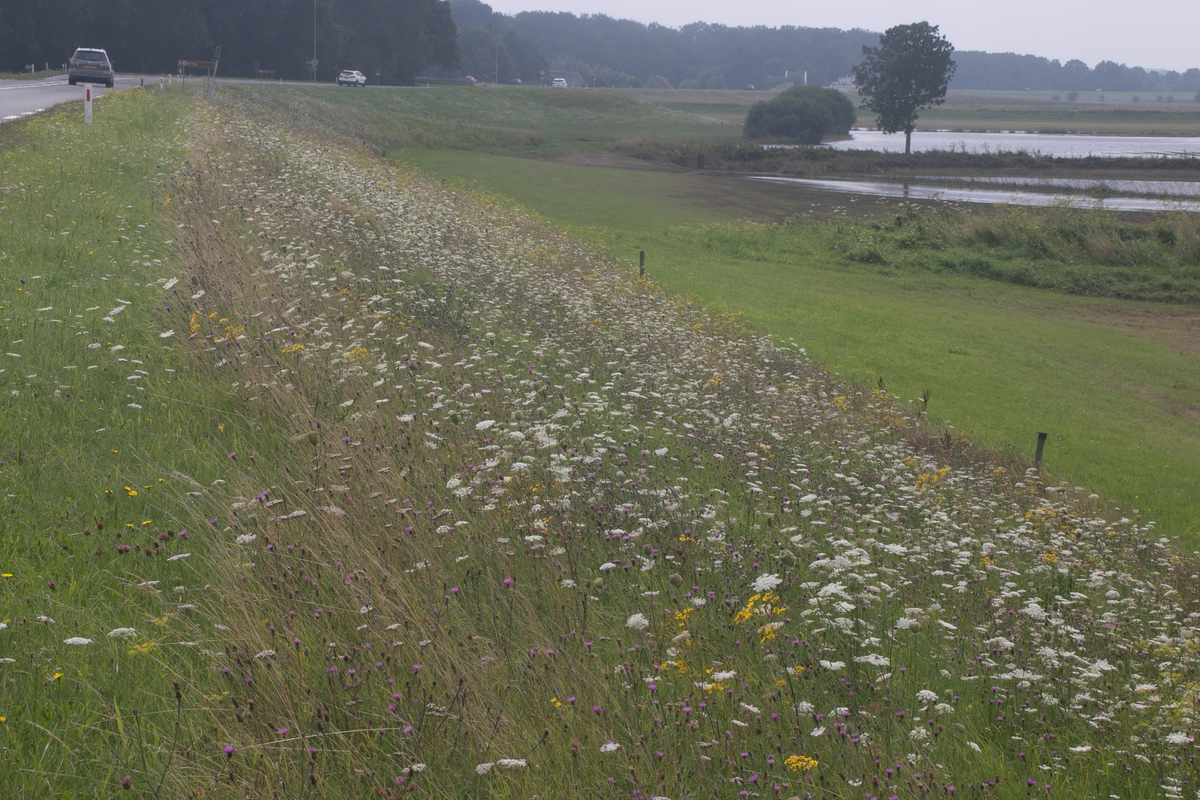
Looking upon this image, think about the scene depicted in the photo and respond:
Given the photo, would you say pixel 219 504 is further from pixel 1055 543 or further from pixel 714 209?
pixel 714 209

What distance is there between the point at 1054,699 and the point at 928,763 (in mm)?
1146

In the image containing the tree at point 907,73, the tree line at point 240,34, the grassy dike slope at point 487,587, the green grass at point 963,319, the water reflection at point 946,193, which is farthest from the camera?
the tree at point 907,73

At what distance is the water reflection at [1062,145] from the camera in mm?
72688

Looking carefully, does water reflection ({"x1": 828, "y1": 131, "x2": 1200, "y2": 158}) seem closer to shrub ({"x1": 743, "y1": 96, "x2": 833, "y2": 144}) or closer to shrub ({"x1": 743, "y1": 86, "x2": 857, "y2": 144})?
shrub ({"x1": 743, "y1": 86, "x2": 857, "y2": 144})

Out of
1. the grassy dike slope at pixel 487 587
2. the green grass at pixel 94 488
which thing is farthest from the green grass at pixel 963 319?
the green grass at pixel 94 488

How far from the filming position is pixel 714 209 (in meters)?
41.3

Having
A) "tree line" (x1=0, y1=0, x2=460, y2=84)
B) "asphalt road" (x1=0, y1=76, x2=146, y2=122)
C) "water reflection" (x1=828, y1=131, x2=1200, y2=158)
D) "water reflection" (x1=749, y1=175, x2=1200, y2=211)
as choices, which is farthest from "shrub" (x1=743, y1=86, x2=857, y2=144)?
"asphalt road" (x1=0, y1=76, x2=146, y2=122)

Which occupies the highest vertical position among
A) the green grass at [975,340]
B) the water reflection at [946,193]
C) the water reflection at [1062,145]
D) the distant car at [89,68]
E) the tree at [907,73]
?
the tree at [907,73]

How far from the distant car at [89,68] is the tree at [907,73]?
66.4 meters

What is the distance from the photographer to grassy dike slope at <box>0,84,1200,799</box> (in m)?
3.19

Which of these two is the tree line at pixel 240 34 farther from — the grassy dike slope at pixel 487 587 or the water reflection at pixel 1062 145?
the grassy dike slope at pixel 487 587

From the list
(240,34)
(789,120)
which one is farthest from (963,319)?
(240,34)

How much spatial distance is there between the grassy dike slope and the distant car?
3470 centimetres

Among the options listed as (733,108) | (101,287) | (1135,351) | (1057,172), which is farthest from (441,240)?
(733,108)
